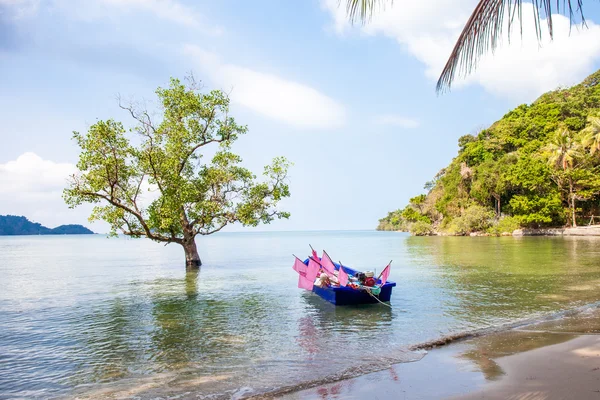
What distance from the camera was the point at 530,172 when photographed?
5747 cm

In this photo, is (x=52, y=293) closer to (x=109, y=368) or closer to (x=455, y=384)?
(x=109, y=368)

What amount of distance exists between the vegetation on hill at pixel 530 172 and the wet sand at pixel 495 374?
5216 cm

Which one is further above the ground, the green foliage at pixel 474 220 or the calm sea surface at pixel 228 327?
the green foliage at pixel 474 220

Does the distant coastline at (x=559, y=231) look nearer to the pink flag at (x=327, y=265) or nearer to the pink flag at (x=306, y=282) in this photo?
the pink flag at (x=327, y=265)

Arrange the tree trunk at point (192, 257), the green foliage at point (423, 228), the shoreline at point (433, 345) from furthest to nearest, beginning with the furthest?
the green foliage at point (423, 228), the tree trunk at point (192, 257), the shoreline at point (433, 345)

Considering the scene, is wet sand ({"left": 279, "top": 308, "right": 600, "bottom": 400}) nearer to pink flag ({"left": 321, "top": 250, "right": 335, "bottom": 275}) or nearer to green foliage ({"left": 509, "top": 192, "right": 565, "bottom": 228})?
pink flag ({"left": 321, "top": 250, "right": 335, "bottom": 275})

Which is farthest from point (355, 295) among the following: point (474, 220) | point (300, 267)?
point (474, 220)

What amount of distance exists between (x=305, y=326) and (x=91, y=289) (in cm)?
1519

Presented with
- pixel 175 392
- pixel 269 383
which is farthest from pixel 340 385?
pixel 175 392

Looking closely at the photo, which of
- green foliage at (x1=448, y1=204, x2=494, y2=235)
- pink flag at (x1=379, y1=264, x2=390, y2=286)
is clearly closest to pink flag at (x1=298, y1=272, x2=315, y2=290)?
pink flag at (x1=379, y1=264, x2=390, y2=286)

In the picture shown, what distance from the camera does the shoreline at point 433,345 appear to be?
692cm

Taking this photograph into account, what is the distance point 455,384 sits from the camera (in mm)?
6383

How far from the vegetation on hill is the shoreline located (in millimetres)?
48292

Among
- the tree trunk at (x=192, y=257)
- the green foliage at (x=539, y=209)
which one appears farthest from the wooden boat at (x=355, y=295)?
the green foliage at (x=539, y=209)
